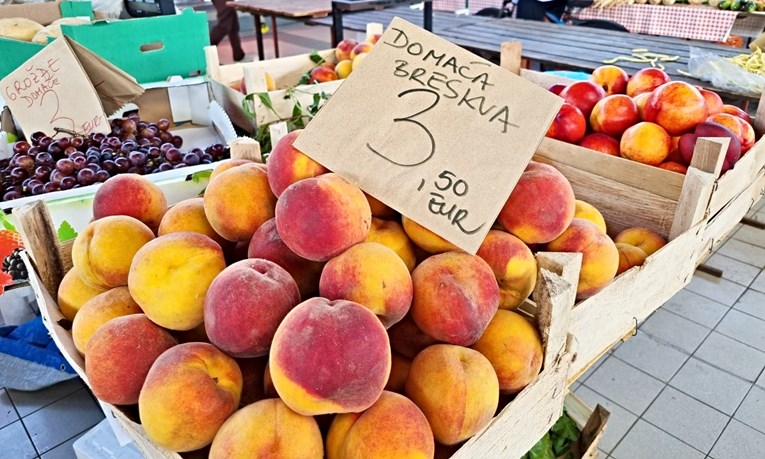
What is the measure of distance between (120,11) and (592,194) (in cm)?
291

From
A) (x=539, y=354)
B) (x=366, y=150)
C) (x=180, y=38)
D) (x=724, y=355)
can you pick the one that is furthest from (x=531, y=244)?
(x=180, y=38)

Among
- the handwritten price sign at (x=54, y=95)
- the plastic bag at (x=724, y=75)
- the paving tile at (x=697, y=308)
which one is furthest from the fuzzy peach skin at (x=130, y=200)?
the plastic bag at (x=724, y=75)

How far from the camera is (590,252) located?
2.85 ft

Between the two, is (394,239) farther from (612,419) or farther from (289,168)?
(612,419)

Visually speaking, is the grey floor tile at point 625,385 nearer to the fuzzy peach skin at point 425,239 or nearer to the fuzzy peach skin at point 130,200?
the fuzzy peach skin at point 425,239

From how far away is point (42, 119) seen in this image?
1.75 m

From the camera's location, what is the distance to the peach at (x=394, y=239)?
798mm

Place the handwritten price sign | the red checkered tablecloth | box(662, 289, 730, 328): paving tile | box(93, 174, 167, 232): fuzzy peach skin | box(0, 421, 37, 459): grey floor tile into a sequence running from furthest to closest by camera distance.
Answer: the red checkered tablecloth, box(662, 289, 730, 328): paving tile, the handwritten price sign, box(0, 421, 37, 459): grey floor tile, box(93, 174, 167, 232): fuzzy peach skin

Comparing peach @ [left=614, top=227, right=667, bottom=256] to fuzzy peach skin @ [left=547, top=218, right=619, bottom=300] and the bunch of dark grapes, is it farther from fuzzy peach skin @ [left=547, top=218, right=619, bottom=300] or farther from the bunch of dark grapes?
the bunch of dark grapes

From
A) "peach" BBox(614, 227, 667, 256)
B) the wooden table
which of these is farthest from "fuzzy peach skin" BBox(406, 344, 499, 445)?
the wooden table

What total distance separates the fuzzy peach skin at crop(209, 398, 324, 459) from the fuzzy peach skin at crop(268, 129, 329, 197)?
13.2 inches

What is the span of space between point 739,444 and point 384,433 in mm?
1637

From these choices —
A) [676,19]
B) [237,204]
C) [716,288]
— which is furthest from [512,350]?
[676,19]

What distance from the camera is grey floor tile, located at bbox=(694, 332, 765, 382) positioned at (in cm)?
197
